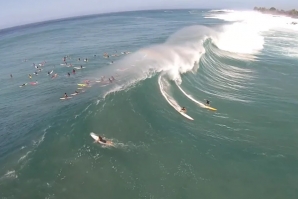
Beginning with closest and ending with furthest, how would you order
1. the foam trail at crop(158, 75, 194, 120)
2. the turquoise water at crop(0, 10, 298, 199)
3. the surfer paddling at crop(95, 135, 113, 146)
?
the turquoise water at crop(0, 10, 298, 199)
the surfer paddling at crop(95, 135, 113, 146)
the foam trail at crop(158, 75, 194, 120)

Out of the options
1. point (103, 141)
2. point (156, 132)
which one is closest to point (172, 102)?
point (156, 132)

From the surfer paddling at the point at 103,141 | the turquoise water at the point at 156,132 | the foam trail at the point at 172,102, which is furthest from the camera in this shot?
the foam trail at the point at 172,102

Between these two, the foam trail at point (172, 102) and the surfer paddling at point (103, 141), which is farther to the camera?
the foam trail at point (172, 102)

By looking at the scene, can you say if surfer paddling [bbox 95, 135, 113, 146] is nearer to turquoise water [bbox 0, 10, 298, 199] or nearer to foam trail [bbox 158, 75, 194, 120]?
turquoise water [bbox 0, 10, 298, 199]

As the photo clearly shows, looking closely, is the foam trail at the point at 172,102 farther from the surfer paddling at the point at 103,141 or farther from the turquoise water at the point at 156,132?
the surfer paddling at the point at 103,141

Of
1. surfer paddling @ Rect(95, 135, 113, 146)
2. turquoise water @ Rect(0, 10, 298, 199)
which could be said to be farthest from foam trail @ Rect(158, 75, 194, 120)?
surfer paddling @ Rect(95, 135, 113, 146)

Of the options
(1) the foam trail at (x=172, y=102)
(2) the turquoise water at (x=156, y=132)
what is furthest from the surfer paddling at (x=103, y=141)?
(1) the foam trail at (x=172, y=102)

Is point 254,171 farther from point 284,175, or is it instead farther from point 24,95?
point 24,95

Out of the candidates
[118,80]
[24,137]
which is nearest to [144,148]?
[24,137]
